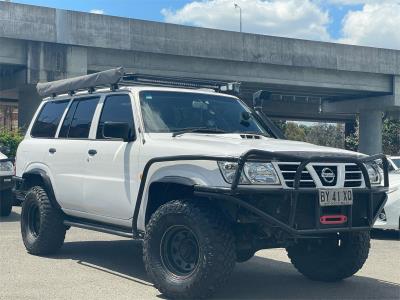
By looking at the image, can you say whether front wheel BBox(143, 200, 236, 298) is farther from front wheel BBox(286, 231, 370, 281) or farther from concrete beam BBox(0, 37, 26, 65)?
concrete beam BBox(0, 37, 26, 65)

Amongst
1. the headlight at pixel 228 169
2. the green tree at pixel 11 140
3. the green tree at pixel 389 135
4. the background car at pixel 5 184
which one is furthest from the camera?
the green tree at pixel 389 135

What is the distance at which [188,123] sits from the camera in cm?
671

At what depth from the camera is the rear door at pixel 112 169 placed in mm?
6422

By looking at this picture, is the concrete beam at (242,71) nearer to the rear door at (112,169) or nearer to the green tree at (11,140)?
the green tree at (11,140)

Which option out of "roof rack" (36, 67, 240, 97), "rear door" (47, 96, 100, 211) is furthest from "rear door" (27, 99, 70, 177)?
"roof rack" (36, 67, 240, 97)

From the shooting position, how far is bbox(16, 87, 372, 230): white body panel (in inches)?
221

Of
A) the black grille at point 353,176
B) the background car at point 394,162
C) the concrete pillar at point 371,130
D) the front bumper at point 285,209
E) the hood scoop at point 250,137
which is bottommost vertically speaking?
the front bumper at point 285,209

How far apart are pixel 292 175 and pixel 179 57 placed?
25.0 metres

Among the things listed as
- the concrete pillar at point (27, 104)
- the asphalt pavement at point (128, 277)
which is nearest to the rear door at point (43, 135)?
the asphalt pavement at point (128, 277)

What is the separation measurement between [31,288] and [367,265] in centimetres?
398

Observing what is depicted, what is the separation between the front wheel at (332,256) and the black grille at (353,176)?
661 millimetres

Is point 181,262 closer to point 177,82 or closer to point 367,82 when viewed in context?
point 177,82

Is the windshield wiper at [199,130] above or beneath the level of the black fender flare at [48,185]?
above

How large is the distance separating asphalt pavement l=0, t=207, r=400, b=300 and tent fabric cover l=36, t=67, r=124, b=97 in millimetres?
2047
